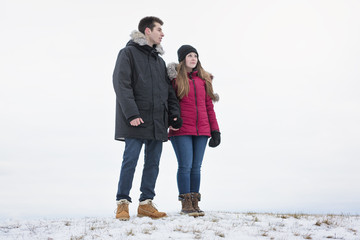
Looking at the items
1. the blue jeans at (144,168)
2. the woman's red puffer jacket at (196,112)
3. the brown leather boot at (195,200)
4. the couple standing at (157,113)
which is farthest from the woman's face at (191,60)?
the brown leather boot at (195,200)

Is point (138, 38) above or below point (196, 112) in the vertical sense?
above

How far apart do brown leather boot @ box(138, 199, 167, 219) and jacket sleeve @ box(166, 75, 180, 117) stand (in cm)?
138

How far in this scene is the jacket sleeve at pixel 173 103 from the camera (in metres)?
5.53

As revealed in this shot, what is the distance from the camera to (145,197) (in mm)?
5488

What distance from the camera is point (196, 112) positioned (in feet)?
18.9

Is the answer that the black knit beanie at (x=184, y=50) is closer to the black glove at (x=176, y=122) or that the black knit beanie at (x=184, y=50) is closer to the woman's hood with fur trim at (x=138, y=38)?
the woman's hood with fur trim at (x=138, y=38)

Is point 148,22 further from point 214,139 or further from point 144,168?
point 144,168

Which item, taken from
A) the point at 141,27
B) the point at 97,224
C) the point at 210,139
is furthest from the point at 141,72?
the point at 97,224

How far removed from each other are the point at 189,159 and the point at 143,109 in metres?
1.07

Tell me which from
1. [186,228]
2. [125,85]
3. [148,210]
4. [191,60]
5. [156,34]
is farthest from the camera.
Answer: [191,60]

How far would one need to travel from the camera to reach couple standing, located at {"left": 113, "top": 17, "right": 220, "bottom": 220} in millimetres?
5188

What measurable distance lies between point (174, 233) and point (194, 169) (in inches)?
59.6

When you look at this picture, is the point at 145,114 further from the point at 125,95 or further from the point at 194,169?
the point at 194,169

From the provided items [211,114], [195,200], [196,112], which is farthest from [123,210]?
[211,114]
